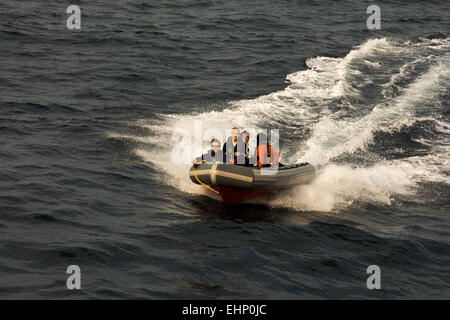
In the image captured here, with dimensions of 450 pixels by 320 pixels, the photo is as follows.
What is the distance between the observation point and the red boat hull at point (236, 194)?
12.4 m

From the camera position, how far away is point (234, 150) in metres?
13.1

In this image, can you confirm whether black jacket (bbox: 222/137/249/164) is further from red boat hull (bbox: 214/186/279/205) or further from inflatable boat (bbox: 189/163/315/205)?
red boat hull (bbox: 214/186/279/205)

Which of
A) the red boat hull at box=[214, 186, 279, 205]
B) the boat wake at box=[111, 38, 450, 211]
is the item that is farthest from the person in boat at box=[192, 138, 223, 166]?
the red boat hull at box=[214, 186, 279, 205]

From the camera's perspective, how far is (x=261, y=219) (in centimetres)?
1212

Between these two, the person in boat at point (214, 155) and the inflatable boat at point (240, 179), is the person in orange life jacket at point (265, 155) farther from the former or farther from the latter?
the person in boat at point (214, 155)

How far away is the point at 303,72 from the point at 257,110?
415cm

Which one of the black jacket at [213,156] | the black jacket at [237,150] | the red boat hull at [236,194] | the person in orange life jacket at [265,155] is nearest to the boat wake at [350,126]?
the red boat hull at [236,194]

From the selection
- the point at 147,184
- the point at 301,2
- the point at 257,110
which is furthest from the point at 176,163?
the point at 301,2

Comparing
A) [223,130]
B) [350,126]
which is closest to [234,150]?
[223,130]

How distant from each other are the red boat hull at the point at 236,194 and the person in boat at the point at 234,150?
2.67 ft

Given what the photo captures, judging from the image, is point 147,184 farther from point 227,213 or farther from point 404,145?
point 404,145

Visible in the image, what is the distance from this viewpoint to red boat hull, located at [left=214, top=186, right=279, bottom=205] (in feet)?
40.8

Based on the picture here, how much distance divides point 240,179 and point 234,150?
1087 mm

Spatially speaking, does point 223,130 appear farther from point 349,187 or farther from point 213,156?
point 349,187
